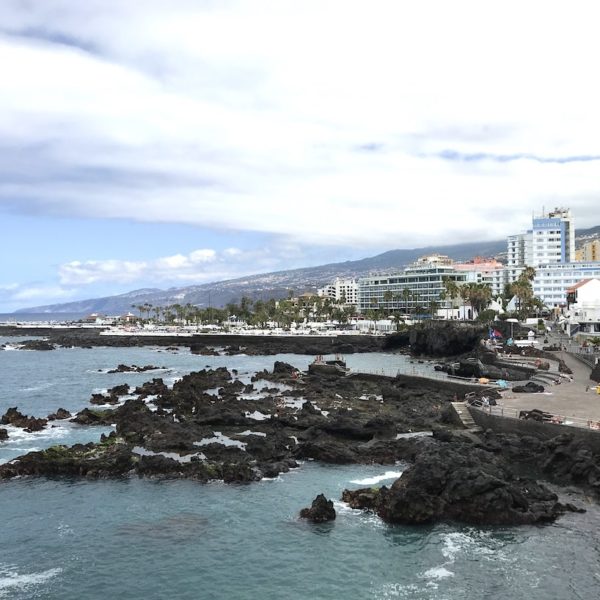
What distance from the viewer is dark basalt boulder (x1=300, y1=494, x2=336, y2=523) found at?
2623 cm

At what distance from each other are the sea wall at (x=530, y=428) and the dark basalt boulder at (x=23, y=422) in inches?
1240

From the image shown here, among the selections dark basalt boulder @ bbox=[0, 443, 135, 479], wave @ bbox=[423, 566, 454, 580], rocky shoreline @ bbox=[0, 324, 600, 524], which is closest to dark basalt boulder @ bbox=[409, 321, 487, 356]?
rocky shoreline @ bbox=[0, 324, 600, 524]

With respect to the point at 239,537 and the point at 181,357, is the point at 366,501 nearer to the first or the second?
the point at 239,537

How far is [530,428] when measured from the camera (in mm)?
36250

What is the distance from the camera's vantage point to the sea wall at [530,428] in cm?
3195

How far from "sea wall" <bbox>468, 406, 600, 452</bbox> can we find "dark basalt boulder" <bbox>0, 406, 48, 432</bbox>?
31.5 m

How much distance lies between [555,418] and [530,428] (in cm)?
159

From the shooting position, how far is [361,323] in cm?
17350

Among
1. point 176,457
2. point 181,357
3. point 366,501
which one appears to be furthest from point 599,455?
point 181,357

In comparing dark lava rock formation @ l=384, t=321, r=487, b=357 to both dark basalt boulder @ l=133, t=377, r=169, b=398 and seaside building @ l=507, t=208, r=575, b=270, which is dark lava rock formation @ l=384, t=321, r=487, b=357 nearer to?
dark basalt boulder @ l=133, t=377, r=169, b=398

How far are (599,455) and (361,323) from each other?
143m

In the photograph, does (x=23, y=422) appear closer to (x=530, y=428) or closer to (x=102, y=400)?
(x=102, y=400)

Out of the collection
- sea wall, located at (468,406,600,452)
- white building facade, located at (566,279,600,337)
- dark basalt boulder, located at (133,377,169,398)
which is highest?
white building facade, located at (566,279,600,337)

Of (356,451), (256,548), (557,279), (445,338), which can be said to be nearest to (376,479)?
(356,451)
